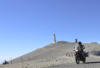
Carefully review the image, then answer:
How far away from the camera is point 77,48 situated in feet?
74.2

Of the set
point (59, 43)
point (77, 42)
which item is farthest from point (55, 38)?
point (77, 42)

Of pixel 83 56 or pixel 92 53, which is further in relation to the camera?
pixel 92 53

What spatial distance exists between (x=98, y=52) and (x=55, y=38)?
25616 mm

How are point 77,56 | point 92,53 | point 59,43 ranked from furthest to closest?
1. point 59,43
2. point 92,53
3. point 77,56

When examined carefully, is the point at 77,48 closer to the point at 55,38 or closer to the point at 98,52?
the point at 98,52

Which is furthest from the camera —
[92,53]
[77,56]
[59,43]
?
[59,43]

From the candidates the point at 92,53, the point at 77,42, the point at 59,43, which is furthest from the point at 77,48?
the point at 59,43

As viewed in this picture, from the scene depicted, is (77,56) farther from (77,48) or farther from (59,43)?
(59,43)

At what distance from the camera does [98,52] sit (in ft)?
131

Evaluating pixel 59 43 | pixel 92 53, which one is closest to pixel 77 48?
pixel 92 53

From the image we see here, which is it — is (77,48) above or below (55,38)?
below

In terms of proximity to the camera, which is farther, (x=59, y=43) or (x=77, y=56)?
(x=59, y=43)

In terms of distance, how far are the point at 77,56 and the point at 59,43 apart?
40252mm

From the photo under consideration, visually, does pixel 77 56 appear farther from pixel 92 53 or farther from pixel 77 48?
pixel 92 53
